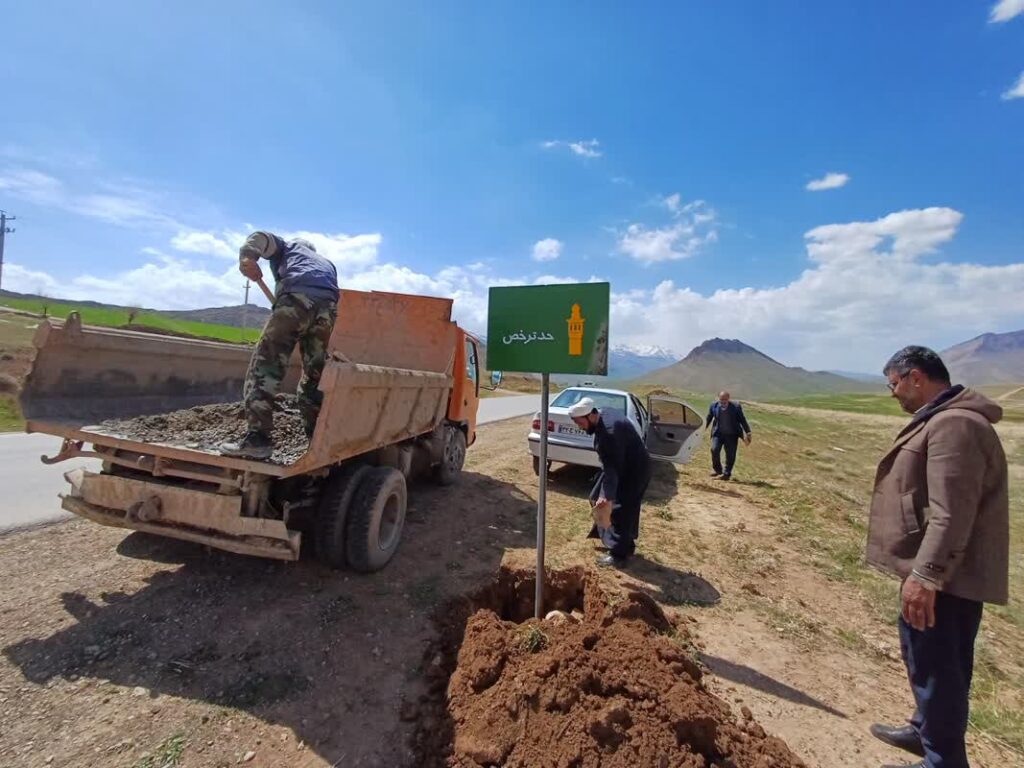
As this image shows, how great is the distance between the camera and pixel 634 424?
23.2 ft

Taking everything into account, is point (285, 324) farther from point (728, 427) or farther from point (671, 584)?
point (728, 427)

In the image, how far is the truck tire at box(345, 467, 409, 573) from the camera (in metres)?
3.70

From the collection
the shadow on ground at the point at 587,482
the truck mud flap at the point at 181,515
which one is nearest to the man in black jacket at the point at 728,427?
the shadow on ground at the point at 587,482

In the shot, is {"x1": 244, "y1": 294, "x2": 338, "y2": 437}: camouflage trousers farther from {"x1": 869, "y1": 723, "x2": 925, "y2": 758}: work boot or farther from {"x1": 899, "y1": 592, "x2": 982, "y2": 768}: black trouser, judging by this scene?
{"x1": 869, "y1": 723, "x2": 925, "y2": 758}: work boot

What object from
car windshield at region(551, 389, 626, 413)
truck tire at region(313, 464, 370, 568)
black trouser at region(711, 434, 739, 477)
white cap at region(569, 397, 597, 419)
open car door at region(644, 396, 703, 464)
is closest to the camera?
truck tire at region(313, 464, 370, 568)

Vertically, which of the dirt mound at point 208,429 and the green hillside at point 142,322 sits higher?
the green hillside at point 142,322

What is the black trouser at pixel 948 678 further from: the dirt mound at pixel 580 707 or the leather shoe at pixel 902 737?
the dirt mound at pixel 580 707

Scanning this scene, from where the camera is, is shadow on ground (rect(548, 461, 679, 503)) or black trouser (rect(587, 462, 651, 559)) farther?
shadow on ground (rect(548, 461, 679, 503))

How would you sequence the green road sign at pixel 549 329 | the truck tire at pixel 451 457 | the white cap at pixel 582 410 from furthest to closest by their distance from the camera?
1. the truck tire at pixel 451 457
2. the white cap at pixel 582 410
3. the green road sign at pixel 549 329

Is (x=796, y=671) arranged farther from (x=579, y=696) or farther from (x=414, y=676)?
(x=414, y=676)

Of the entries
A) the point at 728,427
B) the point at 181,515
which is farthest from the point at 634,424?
the point at 181,515

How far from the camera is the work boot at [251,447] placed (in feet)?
10.2

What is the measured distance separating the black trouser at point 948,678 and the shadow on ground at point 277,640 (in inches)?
92.7

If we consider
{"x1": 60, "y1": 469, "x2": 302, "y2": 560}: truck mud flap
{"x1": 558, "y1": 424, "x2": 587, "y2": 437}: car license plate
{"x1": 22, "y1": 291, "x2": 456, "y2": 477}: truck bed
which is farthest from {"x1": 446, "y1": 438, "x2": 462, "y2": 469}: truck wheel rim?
{"x1": 60, "y1": 469, "x2": 302, "y2": 560}: truck mud flap
